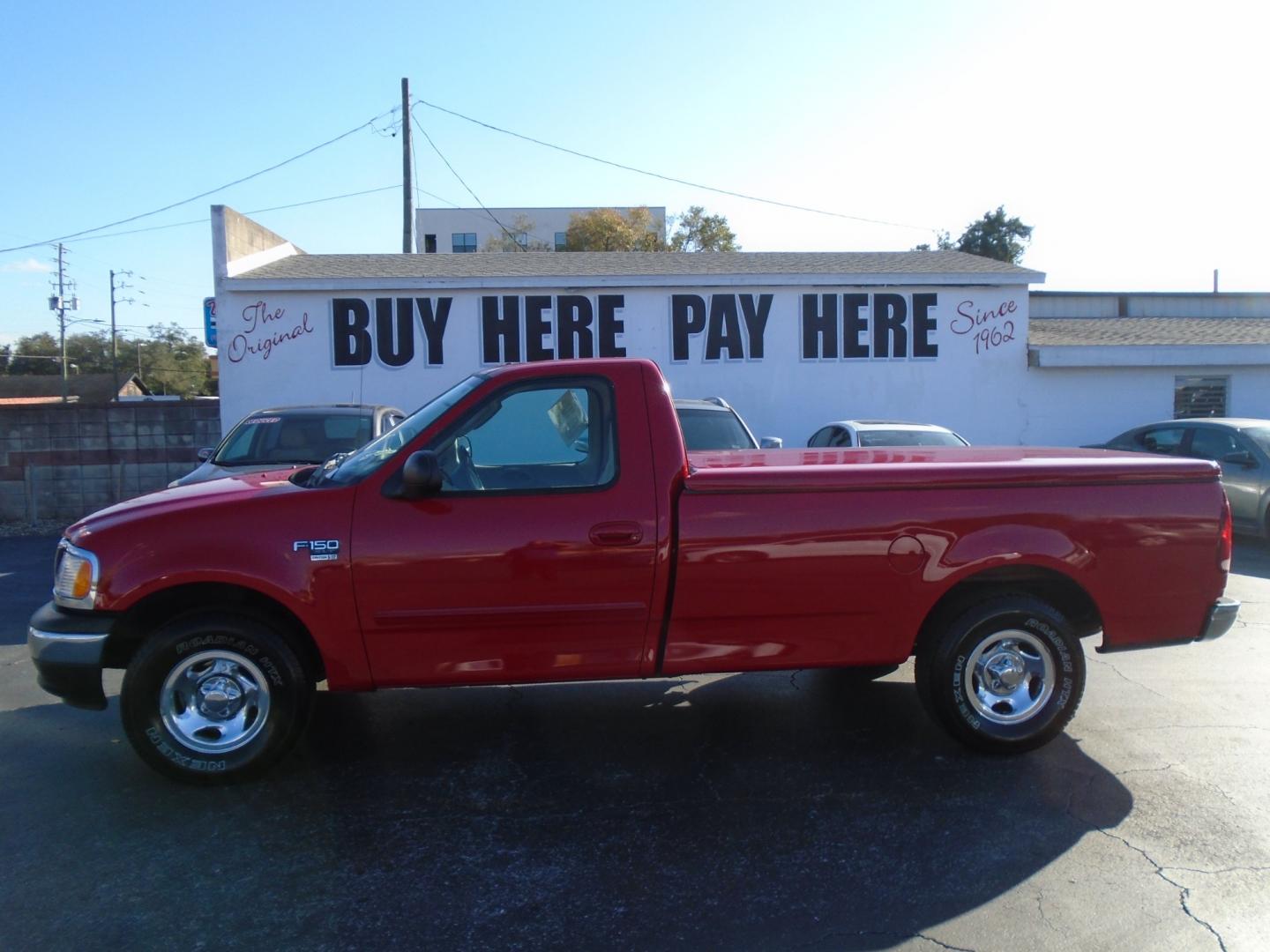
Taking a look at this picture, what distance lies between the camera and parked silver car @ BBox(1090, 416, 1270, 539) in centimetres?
1137

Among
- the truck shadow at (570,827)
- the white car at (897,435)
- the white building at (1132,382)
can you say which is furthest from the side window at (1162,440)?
the truck shadow at (570,827)

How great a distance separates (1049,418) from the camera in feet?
53.6

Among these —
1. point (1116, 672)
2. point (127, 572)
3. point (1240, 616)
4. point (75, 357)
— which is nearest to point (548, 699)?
point (127, 572)

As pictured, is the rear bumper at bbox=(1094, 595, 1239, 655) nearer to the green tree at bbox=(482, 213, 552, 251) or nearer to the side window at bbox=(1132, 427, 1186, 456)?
the side window at bbox=(1132, 427, 1186, 456)

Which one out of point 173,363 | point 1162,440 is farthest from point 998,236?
point 173,363

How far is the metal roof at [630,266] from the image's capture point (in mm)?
15625

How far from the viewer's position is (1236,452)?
1177cm

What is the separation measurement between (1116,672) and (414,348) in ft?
37.3

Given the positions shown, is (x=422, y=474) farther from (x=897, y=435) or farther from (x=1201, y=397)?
(x=1201, y=397)

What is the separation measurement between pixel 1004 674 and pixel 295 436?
7165 mm

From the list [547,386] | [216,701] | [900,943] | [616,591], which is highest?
[547,386]

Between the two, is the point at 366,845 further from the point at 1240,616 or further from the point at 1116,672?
the point at 1240,616

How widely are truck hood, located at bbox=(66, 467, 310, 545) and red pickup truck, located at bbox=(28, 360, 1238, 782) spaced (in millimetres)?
20

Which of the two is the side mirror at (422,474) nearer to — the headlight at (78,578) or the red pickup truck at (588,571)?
the red pickup truck at (588,571)
